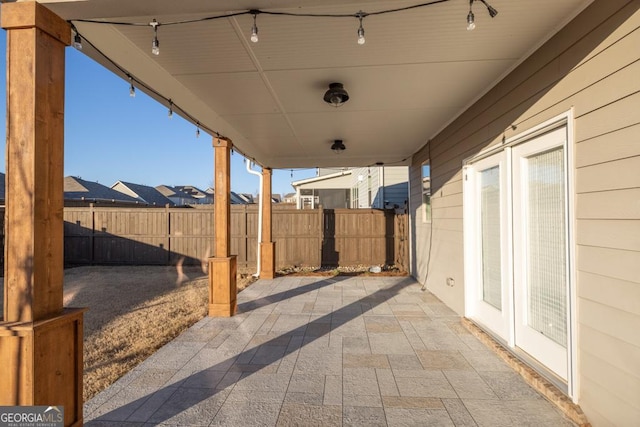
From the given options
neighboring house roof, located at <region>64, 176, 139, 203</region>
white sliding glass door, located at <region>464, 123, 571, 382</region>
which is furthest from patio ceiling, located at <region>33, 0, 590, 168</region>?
neighboring house roof, located at <region>64, 176, 139, 203</region>

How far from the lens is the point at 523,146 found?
2.95 meters

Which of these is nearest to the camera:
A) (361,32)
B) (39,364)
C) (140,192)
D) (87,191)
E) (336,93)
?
(39,364)

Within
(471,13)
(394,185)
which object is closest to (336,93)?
(471,13)

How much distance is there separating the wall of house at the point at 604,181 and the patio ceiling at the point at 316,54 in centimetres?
27

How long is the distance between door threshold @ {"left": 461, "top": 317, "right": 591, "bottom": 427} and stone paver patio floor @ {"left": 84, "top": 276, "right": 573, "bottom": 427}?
0.17 ft

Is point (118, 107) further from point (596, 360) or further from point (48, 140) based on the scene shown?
point (596, 360)

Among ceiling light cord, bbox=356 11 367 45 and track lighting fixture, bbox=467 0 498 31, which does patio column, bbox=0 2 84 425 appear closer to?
ceiling light cord, bbox=356 11 367 45

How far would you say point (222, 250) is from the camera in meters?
4.61

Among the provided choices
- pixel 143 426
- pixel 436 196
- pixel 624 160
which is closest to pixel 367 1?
pixel 624 160

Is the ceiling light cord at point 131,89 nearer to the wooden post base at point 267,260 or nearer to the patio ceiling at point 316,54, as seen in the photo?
the patio ceiling at point 316,54

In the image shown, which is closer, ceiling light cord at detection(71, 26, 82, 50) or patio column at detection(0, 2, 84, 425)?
patio column at detection(0, 2, 84, 425)

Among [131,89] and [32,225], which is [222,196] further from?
[32,225]

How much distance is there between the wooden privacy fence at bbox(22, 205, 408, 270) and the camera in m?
8.87
